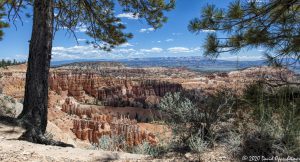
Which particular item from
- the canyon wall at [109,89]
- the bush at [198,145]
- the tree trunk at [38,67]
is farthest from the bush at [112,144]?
the canyon wall at [109,89]

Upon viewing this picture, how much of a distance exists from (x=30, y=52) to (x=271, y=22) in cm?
438

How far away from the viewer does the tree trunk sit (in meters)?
6.60

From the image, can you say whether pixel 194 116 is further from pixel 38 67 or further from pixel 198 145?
pixel 38 67

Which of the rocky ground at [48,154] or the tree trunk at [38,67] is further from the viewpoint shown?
the tree trunk at [38,67]

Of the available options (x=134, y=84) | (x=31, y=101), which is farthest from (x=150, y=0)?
(x=134, y=84)

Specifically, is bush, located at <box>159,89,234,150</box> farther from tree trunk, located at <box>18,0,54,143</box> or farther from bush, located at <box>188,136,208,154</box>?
tree trunk, located at <box>18,0,54,143</box>

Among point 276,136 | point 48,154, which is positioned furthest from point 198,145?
point 48,154

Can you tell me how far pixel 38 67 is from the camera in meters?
6.61

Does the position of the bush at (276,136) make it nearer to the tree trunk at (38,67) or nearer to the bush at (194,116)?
the bush at (194,116)

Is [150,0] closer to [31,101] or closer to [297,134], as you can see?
[31,101]

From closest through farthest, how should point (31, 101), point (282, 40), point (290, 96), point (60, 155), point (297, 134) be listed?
point (297, 134), point (60, 155), point (290, 96), point (282, 40), point (31, 101)

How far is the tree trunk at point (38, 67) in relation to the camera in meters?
6.60

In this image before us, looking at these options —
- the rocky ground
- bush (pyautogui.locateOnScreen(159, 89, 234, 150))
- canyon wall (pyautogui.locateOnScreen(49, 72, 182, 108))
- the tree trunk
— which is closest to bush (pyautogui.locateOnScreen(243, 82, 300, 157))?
bush (pyautogui.locateOnScreen(159, 89, 234, 150))

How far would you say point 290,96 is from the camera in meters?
5.40
